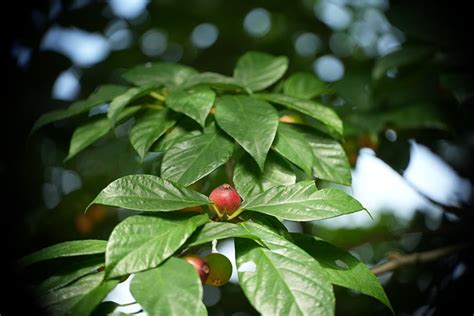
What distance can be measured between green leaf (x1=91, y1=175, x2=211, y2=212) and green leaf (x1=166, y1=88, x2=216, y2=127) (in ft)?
0.56

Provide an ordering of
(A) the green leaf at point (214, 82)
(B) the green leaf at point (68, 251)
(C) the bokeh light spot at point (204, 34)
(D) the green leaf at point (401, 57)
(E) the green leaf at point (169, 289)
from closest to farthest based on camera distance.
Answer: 1. (E) the green leaf at point (169, 289)
2. (B) the green leaf at point (68, 251)
3. (A) the green leaf at point (214, 82)
4. (D) the green leaf at point (401, 57)
5. (C) the bokeh light spot at point (204, 34)

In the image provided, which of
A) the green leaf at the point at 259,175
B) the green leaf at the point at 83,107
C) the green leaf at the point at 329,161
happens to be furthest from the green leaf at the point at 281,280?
the green leaf at the point at 83,107

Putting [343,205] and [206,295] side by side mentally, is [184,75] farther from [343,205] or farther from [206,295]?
[206,295]

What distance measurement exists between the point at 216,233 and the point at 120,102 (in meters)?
0.45

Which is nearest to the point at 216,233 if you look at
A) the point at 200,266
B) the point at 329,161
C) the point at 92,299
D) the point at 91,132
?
the point at 200,266

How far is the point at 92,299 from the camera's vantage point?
74cm

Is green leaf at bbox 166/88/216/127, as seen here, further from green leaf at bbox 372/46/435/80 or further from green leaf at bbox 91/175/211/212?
green leaf at bbox 372/46/435/80

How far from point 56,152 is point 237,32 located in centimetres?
116

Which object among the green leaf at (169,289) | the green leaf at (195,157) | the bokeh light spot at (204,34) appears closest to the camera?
the green leaf at (169,289)

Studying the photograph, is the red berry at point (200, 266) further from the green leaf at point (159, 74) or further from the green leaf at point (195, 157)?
the green leaf at point (159, 74)

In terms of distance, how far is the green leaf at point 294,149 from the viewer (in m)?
0.98

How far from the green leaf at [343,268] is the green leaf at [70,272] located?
0.34m

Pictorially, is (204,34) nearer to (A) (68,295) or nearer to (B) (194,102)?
(B) (194,102)

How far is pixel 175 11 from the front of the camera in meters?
2.66
